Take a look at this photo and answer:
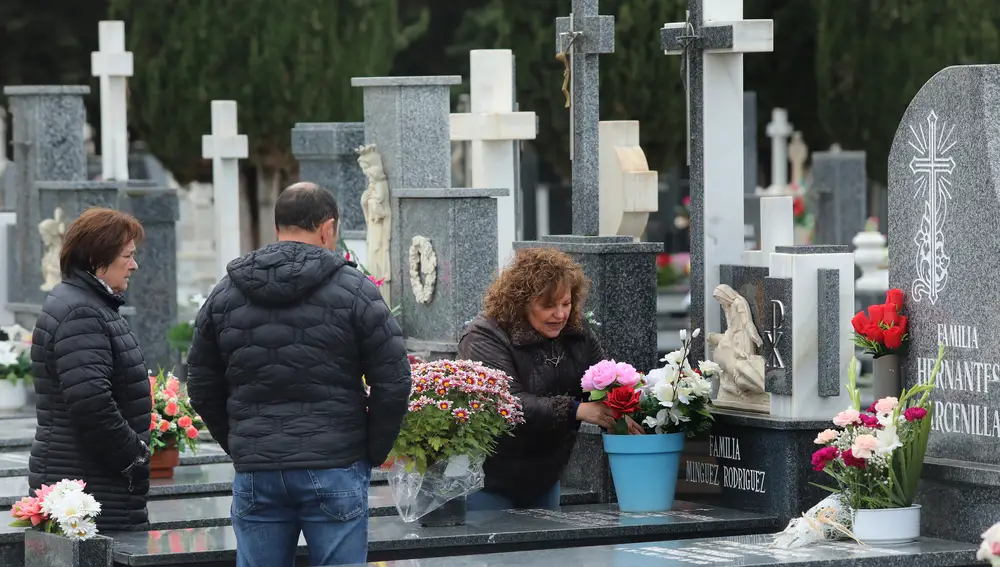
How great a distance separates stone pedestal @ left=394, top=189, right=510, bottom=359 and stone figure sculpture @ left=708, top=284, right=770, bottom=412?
7.78ft

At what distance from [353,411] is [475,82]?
5.72 metres

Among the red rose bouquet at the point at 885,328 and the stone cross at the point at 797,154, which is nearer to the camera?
the red rose bouquet at the point at 885,328

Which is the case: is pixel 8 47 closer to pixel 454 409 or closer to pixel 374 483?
pixel 374 483

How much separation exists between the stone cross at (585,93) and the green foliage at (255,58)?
11.4 meters

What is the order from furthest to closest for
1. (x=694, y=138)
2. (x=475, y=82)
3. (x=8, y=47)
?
(x=8, y=47) < (x=475, y=82) < (x=694, y=138)

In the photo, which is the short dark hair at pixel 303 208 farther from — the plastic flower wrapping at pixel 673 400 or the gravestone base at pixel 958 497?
the gravestone base at pixel 958 497

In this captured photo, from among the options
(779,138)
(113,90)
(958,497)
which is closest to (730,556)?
(958,497)

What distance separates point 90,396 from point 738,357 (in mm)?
2753

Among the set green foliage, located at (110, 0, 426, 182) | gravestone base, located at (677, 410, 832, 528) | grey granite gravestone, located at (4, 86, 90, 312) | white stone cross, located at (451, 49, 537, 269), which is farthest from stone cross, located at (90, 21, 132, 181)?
gravestone base, located at (677, 410, 832, 528)

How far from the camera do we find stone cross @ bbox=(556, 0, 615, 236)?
8.91 metres

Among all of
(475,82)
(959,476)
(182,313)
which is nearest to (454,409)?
(959,476)

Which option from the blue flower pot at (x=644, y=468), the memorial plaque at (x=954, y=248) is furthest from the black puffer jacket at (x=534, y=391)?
the memorial plaque at (x=954, y=248)

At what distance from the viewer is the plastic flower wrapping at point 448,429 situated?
7613 millimetres

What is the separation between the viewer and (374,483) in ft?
30.9
